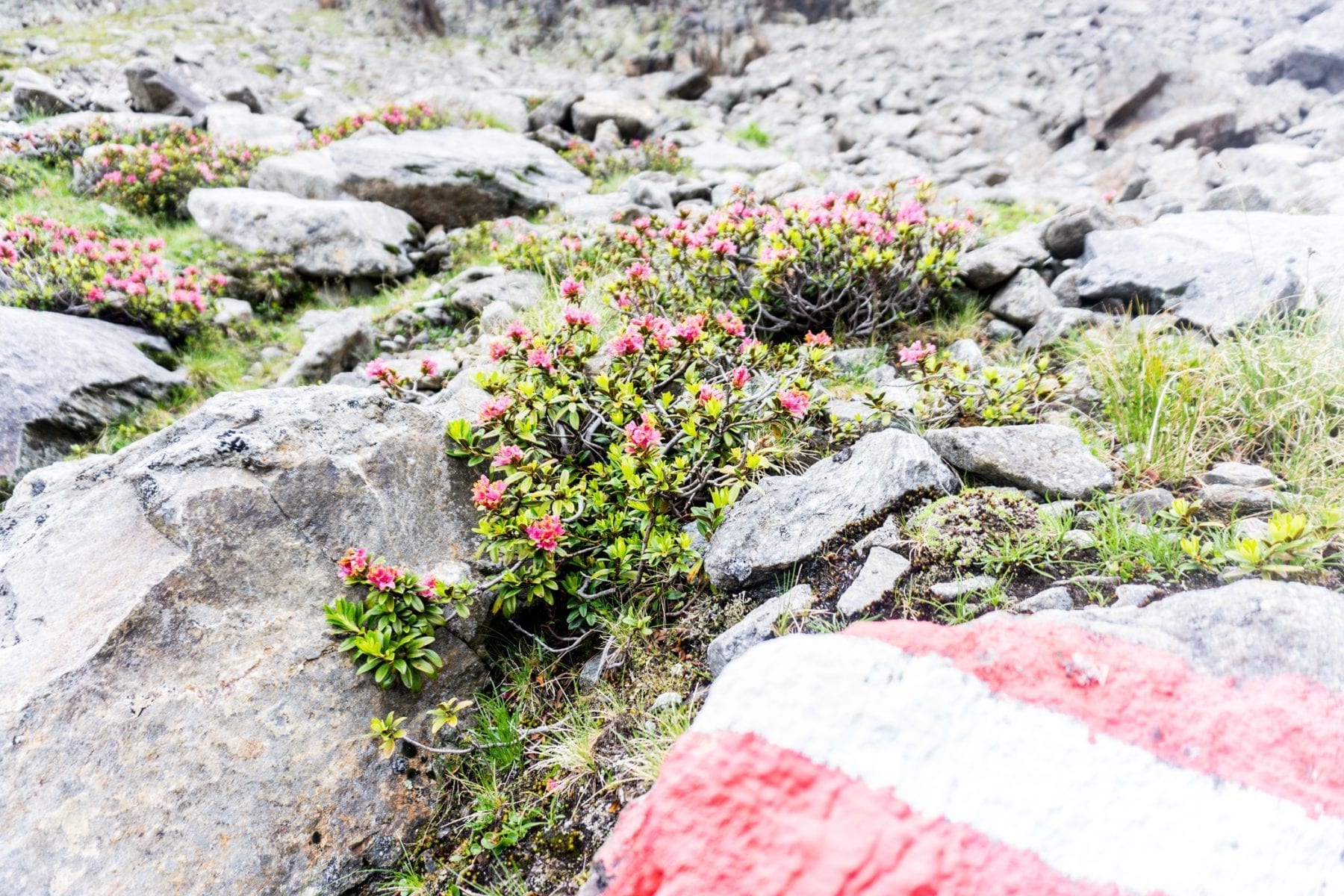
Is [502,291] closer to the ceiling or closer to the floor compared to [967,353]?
closer to the ceiling

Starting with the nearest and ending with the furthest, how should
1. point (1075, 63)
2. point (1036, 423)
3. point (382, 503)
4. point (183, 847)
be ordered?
point (183, 847), point (382, 503), point (1036, 423), point (1075, 63)

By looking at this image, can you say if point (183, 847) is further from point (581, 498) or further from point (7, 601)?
point (581, 498)

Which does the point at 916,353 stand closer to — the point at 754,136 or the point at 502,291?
the point at 502,291

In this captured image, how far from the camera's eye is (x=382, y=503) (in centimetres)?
307

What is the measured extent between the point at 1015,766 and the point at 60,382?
6627mm

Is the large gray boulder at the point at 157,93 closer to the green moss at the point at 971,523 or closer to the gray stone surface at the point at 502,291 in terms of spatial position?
the gray stone surface at the point at 502,291

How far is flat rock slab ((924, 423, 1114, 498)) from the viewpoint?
9.40 feet

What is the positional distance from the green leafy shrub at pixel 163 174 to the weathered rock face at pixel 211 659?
7.50 meters

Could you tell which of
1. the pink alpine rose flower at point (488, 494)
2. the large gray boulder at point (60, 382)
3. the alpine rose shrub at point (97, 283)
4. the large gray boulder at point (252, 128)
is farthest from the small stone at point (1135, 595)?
the large gray boulder at point (252, 128)

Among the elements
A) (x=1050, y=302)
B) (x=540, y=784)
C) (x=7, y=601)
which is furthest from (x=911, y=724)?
(x=1050, y=302)

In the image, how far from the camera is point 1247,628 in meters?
1.88

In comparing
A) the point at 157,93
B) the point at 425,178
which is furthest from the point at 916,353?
the point at 157,93

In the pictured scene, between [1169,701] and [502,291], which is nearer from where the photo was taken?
[1169,701]

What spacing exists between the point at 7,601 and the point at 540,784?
2313mm
